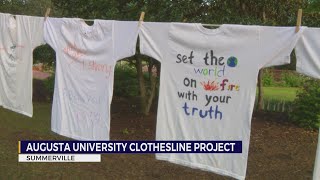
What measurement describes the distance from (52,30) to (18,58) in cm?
95

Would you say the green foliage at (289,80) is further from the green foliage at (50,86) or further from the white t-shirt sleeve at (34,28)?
the white t-shirt sleeve at (34,28)

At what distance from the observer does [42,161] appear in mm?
5895

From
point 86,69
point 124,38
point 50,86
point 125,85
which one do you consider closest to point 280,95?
point 125,85

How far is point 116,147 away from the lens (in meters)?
6.21

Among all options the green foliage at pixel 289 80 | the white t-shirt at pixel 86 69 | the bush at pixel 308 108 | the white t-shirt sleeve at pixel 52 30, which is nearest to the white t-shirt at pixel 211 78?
the white t-shirt at pixel 86 69

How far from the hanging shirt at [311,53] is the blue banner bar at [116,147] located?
0.91 metres

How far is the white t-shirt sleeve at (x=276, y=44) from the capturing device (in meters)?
4.17

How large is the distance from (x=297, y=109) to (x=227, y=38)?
5007 millimetres

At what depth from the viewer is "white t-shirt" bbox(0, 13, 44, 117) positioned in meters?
6.65

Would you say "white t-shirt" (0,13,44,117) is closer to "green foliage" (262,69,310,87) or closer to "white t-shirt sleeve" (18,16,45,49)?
"white t-shirt sleeve" (18,16,45,49)

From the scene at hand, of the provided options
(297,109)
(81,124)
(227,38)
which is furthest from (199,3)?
(227,38)

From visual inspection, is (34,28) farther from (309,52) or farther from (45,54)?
(45,54)

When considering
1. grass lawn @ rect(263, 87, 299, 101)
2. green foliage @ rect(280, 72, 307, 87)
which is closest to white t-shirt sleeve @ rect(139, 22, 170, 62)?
grass lawn @ rect(263, 87, 299, 101)

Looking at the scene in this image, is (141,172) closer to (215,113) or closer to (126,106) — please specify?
(215,113)
